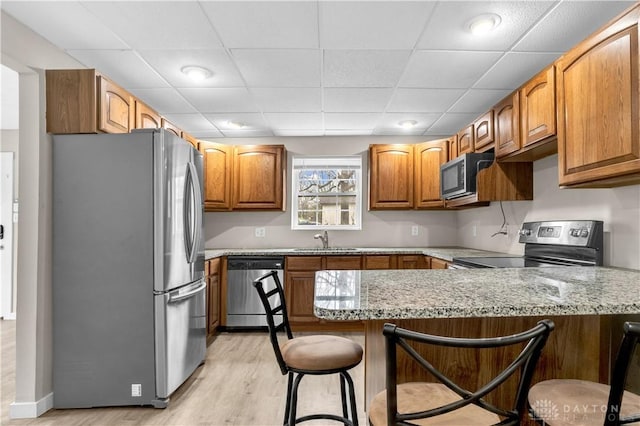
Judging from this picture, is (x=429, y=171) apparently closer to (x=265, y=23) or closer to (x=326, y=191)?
(x=326, y=191)

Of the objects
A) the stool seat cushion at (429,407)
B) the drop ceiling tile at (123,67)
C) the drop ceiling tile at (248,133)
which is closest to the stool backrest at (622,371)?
the stool seat cushion at (429,407)

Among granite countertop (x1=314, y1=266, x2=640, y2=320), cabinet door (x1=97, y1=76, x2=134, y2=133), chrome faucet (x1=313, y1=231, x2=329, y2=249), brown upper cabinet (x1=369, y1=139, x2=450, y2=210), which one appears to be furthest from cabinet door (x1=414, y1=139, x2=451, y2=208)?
cabinet door (x1=97, y1=76, x2=134, y2=133)

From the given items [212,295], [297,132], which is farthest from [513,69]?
[212,295]

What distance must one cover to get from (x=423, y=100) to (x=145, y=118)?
95.1 inches

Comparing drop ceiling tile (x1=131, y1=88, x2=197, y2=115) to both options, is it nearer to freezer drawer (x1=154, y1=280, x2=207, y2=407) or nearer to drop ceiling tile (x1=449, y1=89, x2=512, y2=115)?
freezer drawer (x1=154, y1=280, x2=207, y2=407)

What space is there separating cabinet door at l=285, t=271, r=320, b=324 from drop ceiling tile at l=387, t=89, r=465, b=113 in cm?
191

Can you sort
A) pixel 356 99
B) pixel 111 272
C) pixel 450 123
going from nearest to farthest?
pixel 111 272 < pixel 356 99 < pixel 450 123

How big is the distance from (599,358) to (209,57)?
106 inches

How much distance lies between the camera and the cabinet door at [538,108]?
215 centimetres

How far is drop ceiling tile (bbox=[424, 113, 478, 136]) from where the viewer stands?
3.74 m

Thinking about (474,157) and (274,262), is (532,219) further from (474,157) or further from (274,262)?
(274,262)

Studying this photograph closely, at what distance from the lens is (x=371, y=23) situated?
6.84 feet

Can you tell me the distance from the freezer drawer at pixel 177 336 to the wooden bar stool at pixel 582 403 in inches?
78.9

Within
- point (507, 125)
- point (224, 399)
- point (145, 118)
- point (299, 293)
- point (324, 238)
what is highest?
point (145, 118)
